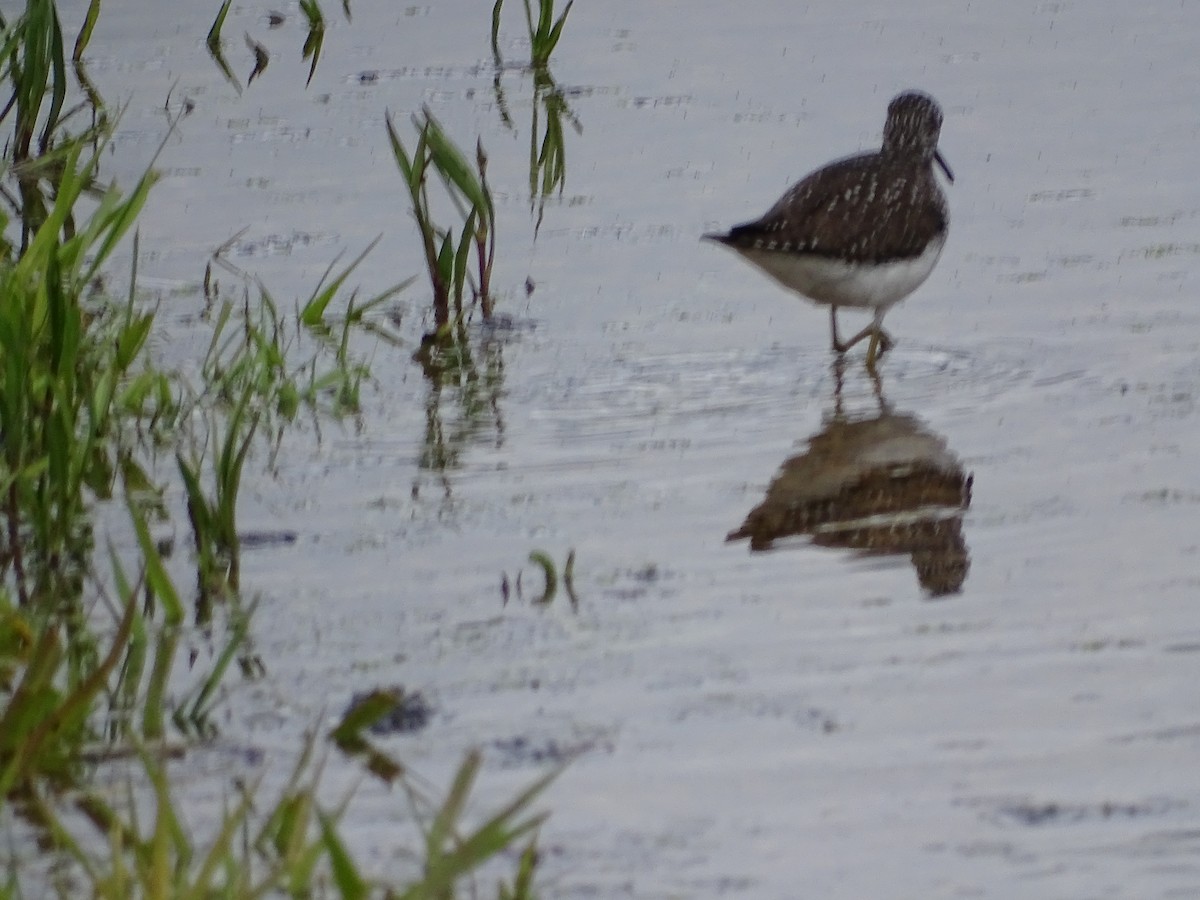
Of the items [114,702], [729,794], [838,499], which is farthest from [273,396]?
[729,794]

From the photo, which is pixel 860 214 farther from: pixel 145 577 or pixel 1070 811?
pixel 1070 811

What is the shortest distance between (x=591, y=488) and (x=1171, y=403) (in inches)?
70.7

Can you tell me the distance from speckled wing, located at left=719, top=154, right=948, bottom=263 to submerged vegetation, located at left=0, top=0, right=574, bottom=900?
1.01 metres

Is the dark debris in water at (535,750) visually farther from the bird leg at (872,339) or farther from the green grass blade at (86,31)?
the green grass blade at (86,31)

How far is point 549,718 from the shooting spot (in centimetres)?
457

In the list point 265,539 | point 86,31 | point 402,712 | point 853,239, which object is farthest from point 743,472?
point 86,31

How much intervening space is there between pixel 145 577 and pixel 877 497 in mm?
2050

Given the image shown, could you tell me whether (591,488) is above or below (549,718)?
above

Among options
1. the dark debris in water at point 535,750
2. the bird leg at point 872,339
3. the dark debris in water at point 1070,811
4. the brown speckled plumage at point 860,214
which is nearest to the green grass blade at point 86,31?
the brown speckled plumage at point 860,214

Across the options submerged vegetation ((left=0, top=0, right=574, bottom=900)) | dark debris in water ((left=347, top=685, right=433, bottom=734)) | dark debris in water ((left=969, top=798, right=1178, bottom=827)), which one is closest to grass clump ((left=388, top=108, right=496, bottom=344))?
submerged vegetation ((left=0, top=0, right=574, bottom=900))

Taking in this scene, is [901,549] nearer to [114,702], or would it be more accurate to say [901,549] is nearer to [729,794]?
[729,794]

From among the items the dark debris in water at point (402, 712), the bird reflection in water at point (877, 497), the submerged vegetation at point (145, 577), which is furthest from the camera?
the bird reflection in water at point (877, 497)

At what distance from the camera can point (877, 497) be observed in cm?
614

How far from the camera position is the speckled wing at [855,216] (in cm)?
772
